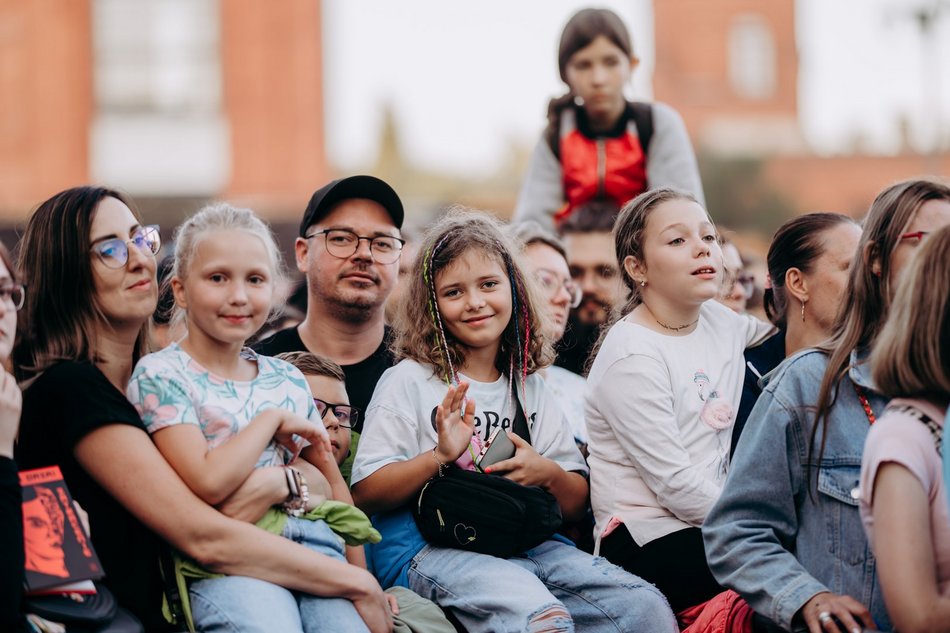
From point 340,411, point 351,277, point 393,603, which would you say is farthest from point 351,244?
point 393,603

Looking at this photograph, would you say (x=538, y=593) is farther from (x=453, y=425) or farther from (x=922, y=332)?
(x=922, y=332)

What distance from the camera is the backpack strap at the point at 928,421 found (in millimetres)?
2676

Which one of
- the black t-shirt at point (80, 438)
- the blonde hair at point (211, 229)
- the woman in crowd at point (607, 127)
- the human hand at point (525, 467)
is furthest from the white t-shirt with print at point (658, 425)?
the woman in crowd at point (607, 127)

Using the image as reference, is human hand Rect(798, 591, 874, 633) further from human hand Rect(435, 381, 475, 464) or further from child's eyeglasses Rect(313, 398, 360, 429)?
child's eyeglasses Rect(313, 398, 360, 429)

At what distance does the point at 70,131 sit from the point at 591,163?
912 inches

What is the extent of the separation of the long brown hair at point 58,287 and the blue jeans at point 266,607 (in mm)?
776

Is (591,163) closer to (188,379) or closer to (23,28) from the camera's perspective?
(188,379)

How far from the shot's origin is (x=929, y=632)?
257cm

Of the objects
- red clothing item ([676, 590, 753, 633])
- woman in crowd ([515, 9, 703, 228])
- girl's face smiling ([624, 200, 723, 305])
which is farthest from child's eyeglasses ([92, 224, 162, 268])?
woman in crowd ([515, 9, 703, 228])

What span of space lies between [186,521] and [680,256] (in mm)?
1883

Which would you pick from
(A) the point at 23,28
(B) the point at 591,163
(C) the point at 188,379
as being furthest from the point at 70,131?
(C) the point at 188,379

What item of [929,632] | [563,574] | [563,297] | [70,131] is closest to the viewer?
[929,632]

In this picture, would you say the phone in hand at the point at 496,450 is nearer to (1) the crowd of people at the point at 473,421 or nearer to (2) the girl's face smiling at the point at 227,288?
(1) the crowd of people at the point at 473,421

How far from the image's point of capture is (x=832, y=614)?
2861 millimetres
